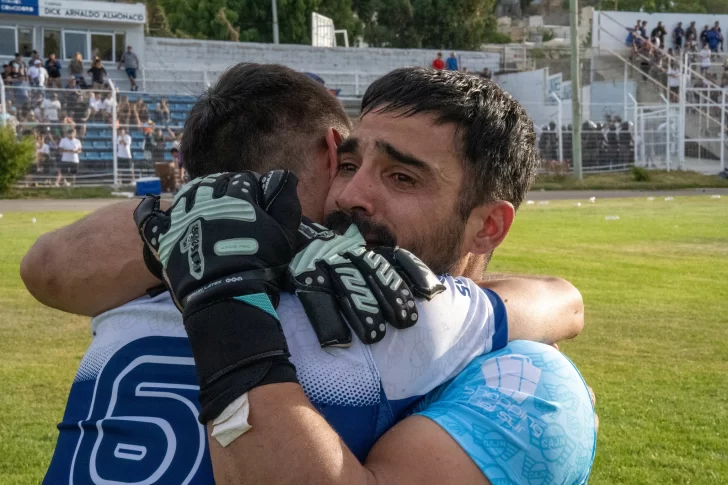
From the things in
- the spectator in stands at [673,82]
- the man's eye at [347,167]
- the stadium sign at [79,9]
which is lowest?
the man's eye at [347,167]

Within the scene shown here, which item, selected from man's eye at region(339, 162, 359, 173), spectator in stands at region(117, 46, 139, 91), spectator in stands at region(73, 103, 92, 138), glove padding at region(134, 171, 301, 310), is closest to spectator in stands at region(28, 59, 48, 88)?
spectator in stands at region(73, 103, 92, 138)

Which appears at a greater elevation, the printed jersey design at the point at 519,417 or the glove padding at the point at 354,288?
the glove padding at the point at 354,288

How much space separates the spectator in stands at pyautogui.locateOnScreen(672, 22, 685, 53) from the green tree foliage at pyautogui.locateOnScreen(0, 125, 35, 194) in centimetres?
3702

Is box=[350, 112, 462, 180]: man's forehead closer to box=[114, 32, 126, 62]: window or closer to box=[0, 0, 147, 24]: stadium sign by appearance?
box=[0, 0, 147, 24]: stadium sign

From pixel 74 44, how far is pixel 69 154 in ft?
49.5

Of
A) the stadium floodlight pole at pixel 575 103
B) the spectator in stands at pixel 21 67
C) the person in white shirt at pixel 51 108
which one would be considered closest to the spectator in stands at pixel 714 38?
the stadium floodlight pole at pixel 575 103

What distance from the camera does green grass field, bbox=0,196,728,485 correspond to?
539cm

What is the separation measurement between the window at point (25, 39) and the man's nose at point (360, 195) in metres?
42.9

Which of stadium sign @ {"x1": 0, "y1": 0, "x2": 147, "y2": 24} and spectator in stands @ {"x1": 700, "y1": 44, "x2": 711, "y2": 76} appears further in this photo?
spectator in stands @ {"x1": 700, "y1": 44, "x2": 711, "y2": 76}

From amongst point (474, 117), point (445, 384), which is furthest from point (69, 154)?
point (445, 384)

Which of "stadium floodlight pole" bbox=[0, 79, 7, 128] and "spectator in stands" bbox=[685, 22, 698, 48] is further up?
"spectator in stands" bbox=[685, 22, 698, 48]

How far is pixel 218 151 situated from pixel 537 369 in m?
1.00

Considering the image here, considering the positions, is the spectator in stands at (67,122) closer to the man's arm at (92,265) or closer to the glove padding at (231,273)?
the man's arm at (92,265)

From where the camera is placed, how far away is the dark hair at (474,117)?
230 cm
